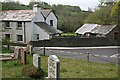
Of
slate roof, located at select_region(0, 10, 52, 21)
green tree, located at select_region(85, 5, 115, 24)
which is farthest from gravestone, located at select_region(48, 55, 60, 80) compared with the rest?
green tree, located at select_region(85, 5, 115, 24)

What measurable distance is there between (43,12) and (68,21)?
30.6 ft

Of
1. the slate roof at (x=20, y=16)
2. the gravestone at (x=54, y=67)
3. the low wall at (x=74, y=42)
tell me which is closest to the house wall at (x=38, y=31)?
the slate roof at (x=20, y=16)

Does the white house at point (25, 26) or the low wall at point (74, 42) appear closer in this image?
the low wall at point (74, 42)

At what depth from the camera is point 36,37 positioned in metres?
40.6

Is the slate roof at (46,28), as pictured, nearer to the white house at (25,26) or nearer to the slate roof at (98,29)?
the white house at (25,26)

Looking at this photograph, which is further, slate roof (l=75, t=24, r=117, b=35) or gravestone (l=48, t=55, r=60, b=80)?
slate roof (l=75, t=24, r=117, b=35)

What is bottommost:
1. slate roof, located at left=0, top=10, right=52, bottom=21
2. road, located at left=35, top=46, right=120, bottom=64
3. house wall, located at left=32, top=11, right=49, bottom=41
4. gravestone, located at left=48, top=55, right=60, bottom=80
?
road, located at left=35, top=46, right=120, bottom=64

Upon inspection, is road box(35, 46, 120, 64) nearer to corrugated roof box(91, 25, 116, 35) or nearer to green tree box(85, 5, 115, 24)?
corrugated roof box(91, 25, 116, 35)

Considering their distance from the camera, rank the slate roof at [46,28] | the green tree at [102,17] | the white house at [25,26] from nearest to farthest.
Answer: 1. the white house at [25,26]
2. the slate roof at [46,28]
3. the green tree at [102,17]

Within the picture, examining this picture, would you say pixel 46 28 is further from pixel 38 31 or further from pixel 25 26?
pixel 25 26

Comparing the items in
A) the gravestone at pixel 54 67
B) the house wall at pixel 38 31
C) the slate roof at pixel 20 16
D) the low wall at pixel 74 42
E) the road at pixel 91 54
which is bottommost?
the road at pixel 91 54

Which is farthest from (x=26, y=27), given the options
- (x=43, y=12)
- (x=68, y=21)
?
(x=68, y=21)

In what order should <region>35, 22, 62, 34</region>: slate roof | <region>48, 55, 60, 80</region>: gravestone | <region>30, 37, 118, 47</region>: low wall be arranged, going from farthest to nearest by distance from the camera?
<region>35, 22, 62, 34</region>: slate roof → <region>30, 37, 118, 47</region>: low wall → <region>48, 55, 60, 80</region>: gravestone

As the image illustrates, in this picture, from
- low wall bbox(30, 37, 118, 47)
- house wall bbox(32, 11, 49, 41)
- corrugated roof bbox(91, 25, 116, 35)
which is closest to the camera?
low wall bbox(30, 37, 118, 47)
